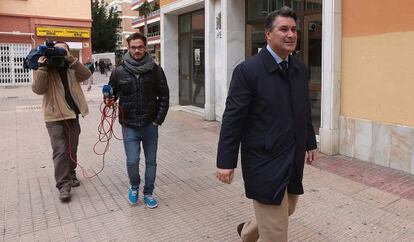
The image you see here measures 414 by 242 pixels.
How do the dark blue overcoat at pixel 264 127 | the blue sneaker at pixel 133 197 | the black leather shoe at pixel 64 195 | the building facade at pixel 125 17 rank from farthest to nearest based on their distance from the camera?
1. the building facade at pixel 125 17
2. the black leather shoe at pixel 64 195
3. the blue sneaker at pixel 133 197
4. the dark blue overcoat at pixel 264 127

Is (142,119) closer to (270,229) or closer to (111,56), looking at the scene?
(270,229)

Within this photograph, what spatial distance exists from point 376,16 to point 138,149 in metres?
3.70

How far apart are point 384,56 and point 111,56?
131 feet

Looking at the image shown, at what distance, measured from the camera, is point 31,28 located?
25016mm

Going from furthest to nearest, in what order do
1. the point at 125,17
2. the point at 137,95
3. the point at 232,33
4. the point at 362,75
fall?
the point at 125,17 → the point at 232,33 → the point at 362,75 → the point at 137,95

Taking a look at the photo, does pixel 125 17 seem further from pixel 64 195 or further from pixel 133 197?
pixel 133 197

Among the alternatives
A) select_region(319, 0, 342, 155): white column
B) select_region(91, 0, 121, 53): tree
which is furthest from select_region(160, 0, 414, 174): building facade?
select_region(91, 0, 121, 53): tree

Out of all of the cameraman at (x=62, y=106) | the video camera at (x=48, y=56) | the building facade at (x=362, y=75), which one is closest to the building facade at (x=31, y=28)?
the building facade at (x=362, y=75)

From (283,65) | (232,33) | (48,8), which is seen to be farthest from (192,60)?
(48,8)

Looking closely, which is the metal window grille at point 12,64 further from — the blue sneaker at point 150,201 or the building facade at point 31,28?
the blue sneaker at point 150,201

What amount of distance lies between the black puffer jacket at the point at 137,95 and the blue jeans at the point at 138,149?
90mm

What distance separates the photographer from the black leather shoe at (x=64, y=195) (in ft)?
15.0

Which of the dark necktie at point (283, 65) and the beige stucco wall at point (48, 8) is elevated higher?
the beige stucco wall at point (48, 8)

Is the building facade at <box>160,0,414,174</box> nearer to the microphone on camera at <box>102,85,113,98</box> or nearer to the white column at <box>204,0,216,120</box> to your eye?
the white column at <box>204,0,216,120</box>
